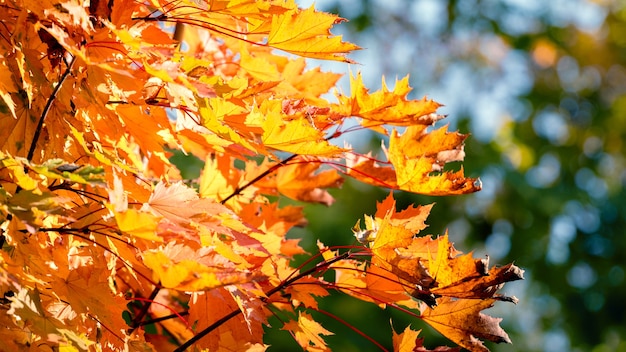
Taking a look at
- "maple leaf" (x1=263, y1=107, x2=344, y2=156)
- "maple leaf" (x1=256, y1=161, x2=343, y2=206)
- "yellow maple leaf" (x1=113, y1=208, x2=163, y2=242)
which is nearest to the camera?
"yellow maple leaf" (x1=113, y1=208, x2=163, y2=242)

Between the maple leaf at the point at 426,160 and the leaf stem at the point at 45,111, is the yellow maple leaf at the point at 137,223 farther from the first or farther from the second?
the maple leaf at the point at 426,160

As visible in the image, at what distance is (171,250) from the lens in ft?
2.43

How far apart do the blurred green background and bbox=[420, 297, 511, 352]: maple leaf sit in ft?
12.9

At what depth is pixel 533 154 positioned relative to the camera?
21.6 ft

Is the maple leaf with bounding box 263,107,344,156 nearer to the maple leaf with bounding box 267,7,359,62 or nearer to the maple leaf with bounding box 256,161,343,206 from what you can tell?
the maple leaf with bounding box 267,7,359,62

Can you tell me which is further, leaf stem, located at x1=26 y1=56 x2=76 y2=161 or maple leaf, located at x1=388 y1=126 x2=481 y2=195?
maple leaf, located at x1=388 y1=126 x2=481 y2=195

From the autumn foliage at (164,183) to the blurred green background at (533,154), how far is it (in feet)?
12.9

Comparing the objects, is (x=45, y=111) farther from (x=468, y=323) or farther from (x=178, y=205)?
(x=468, y=323)

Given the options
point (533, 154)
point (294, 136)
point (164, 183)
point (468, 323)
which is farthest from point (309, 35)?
point (533, 154)

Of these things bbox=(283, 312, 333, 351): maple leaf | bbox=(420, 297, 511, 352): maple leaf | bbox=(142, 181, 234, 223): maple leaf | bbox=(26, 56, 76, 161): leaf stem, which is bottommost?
bbox=(283, 312, 333, 351): maple leaf

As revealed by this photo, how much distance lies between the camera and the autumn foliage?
70 centimetres

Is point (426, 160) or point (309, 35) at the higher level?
point (309, 35)

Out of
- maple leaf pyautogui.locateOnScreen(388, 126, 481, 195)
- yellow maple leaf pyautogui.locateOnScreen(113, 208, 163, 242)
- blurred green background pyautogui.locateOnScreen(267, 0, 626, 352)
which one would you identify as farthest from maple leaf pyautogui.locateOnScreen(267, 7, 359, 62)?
blurred green background pyautogui.locateOnScreen(267, 0, 626, 352)

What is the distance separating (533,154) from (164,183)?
615 cm
